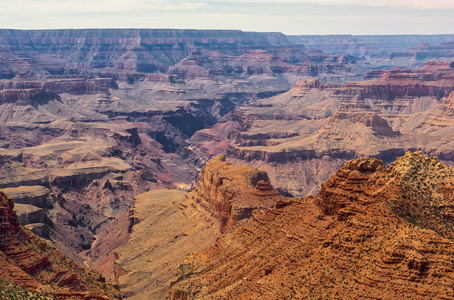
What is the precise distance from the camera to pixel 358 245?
5341cm

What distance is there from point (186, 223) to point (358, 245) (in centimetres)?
7094

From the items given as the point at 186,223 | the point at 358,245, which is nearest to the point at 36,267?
the point at 358,245

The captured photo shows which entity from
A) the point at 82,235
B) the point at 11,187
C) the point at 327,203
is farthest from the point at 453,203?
the point at 11,187

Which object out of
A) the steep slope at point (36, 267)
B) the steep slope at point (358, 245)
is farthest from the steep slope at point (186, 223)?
the steep slope at point (358, 245)

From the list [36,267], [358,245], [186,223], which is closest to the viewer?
[358,245]

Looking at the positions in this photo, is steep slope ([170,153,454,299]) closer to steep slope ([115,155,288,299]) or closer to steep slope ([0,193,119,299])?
steep slope ([0,193,119,299])

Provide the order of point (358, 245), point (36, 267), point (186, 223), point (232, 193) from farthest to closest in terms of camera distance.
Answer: point (186, 223)
point (232, 193)
point (36, 267)
point (358, 245)

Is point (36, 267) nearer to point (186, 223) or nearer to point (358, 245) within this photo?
point (358, 245)

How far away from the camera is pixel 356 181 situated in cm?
6212

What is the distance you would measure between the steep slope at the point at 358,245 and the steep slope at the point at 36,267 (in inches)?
449

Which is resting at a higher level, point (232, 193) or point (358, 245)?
point (358, 245)

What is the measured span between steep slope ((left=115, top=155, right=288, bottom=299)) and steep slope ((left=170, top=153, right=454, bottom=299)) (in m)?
22.3

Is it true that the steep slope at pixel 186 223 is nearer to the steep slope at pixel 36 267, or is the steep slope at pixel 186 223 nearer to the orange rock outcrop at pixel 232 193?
the orange rock outcrop at pixel 232 193

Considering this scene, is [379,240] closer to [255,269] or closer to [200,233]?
[255,269]
